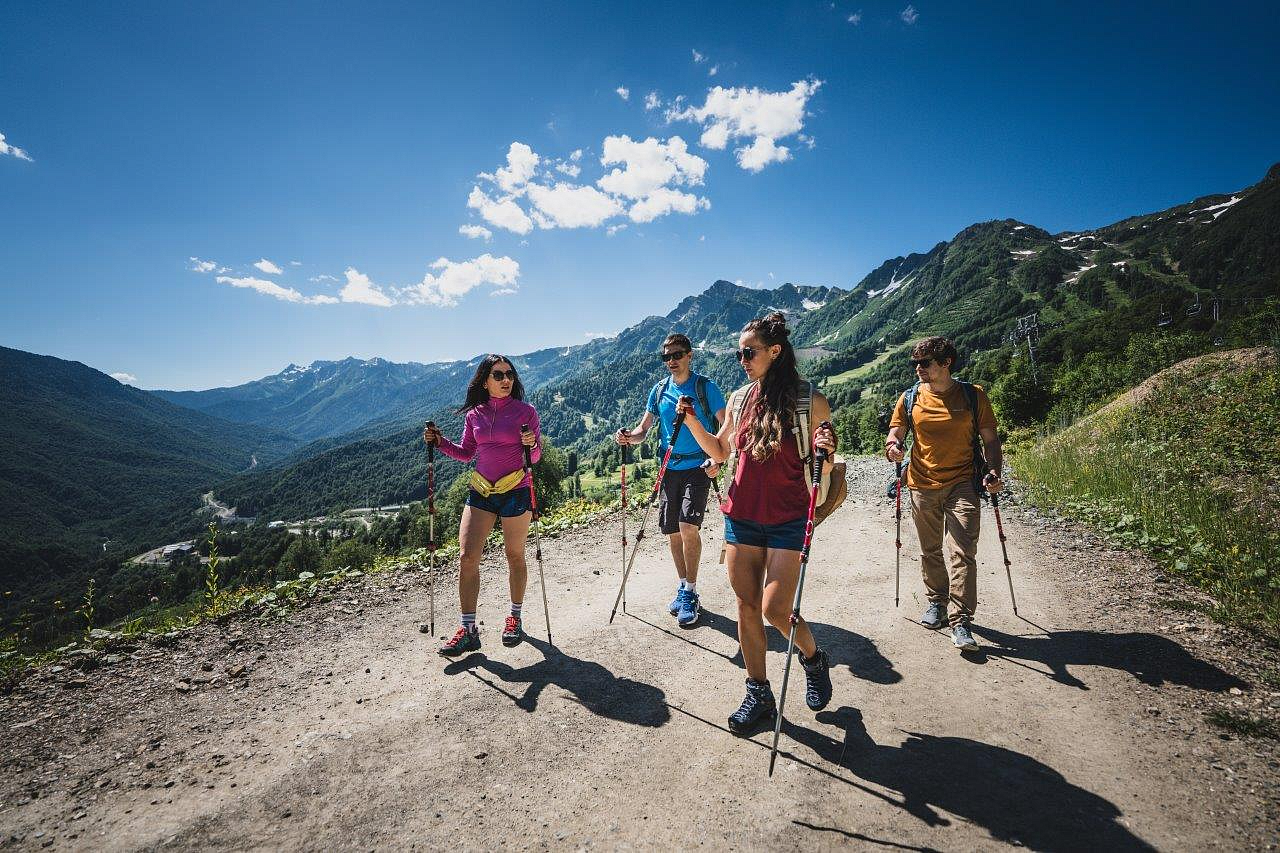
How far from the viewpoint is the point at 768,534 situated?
12.7 ft

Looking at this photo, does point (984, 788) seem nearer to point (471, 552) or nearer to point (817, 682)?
point (817, 682)

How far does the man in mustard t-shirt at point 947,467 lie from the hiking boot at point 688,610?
104 inches

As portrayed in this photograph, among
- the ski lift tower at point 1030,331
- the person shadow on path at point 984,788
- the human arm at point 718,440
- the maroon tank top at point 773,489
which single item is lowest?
the person shadow on path at point 984,788

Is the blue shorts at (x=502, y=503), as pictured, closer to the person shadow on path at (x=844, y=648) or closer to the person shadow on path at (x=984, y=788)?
the person shadow on path at (x=844, y=648)

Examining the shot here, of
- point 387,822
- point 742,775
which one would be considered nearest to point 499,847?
point 387,822

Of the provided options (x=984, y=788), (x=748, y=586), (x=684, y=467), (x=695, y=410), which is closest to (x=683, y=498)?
(x=684, y=467)

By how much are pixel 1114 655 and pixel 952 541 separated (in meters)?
1.61

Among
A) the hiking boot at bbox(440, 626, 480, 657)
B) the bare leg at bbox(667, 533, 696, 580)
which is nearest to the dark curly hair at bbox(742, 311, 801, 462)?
the bare leg at bbox(667, 533, 696, 580)

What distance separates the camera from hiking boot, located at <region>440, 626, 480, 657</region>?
5.46m

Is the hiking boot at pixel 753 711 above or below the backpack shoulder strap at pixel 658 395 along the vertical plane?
below

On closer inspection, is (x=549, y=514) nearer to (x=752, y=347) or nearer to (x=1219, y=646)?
(x=752, y=347)

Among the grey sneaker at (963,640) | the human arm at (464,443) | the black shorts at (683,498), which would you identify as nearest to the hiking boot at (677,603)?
the black shorts at (683,498)

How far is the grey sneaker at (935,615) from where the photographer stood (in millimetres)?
5695

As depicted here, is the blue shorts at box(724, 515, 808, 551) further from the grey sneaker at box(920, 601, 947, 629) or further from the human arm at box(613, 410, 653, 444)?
the grey sneaker at box(920, 601, 947, 629)
